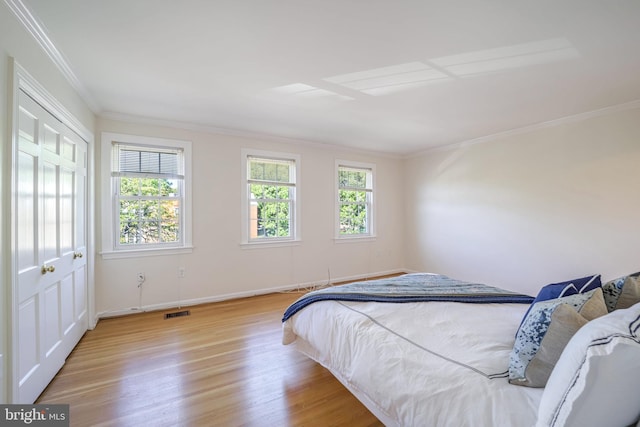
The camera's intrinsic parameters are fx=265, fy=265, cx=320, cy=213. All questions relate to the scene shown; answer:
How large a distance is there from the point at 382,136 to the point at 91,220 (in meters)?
4.10

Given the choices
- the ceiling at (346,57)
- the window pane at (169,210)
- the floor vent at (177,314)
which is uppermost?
the ceiling at (346,57)

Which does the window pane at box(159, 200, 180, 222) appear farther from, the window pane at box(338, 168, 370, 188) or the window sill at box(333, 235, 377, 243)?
the window pane at box(338, 168, 370, 188)

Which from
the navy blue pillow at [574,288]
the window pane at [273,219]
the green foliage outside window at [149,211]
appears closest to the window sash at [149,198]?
the green foliage outside window at [149,211]

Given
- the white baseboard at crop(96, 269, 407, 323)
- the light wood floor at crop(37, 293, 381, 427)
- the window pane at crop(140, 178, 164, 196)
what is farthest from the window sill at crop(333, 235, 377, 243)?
the window pane at crop(140, 178, 164, 196)

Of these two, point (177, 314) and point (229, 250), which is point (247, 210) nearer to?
point (229, 250)

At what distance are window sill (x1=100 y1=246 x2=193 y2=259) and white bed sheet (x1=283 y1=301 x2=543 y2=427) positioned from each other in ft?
7.43

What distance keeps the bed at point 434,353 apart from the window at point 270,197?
7.21 ft

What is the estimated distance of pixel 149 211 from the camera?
3.55 metres

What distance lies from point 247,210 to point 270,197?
0.46 m

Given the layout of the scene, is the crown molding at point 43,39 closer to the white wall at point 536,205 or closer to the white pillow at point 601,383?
the white pillow at point 601,383

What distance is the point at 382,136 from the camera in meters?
4.40

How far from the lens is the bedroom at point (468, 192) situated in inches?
98.0

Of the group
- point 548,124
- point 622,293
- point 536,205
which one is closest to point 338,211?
point 536,205

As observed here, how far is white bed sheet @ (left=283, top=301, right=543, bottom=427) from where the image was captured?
106 cm
